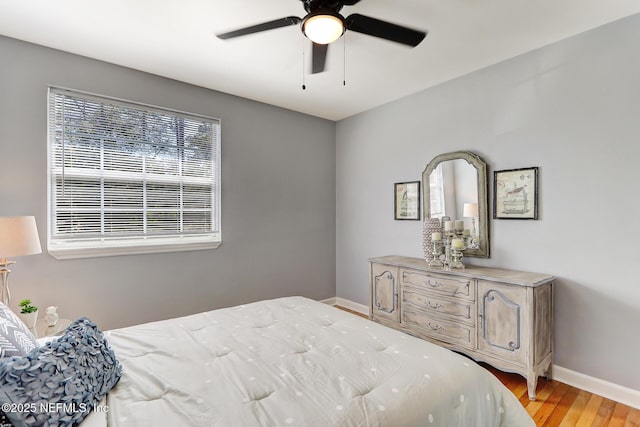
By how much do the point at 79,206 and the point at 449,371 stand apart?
295 cm

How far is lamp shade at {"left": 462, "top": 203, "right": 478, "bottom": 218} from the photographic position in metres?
2.88

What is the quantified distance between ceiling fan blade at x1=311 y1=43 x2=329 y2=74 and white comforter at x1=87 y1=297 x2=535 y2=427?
1.73m

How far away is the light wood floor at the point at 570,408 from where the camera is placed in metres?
1.94

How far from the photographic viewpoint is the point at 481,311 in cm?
243

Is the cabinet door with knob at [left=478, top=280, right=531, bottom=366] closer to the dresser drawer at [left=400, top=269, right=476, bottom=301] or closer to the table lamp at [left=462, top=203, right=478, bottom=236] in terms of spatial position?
the dresser drawer at [left=400, top=269, right=476, bottom=301]

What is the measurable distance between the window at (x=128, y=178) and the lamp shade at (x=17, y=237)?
0.63 m

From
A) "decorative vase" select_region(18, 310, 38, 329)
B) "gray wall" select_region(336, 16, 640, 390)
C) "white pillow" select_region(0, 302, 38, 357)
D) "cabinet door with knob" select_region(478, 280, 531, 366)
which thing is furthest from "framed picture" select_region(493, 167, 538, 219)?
"decorative vase" select_region(18, 310, 38, 329)

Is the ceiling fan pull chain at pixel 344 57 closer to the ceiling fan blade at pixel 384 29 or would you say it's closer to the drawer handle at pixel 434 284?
the ceiling fan blade at pixel 384 29

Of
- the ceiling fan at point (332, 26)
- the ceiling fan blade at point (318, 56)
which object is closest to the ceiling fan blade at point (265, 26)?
the ceiling fan at point (332, 26)

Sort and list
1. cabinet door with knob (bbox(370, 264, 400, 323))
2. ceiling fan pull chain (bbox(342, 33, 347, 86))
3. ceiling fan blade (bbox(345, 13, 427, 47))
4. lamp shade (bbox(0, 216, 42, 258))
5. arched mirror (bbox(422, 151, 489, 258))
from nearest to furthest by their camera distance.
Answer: ceiling fan blade (bbox(345, 13, 427, 47)), lamp shade (bbox(0, 216, 42, 258)), ceiling fan pull chain (bbox(342, 33, 347, 86)), arched mirror (bbox(422, 151, 489, 258)), cabinet door with knob (bbox(370, 264, 400, 323))

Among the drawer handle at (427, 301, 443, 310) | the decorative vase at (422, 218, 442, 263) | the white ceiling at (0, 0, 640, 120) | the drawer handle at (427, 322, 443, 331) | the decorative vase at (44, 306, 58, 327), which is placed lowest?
the drawer handle at (427, 322, 443, 331)

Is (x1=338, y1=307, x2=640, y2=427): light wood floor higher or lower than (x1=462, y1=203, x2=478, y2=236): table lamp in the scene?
lower

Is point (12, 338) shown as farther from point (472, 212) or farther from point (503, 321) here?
point (472, 212)

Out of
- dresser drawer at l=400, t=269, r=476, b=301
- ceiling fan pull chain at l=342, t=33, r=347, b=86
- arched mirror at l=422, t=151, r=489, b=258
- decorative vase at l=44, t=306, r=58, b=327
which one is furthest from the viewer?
arched mirror at l=422, t=151, r=489, b=258
